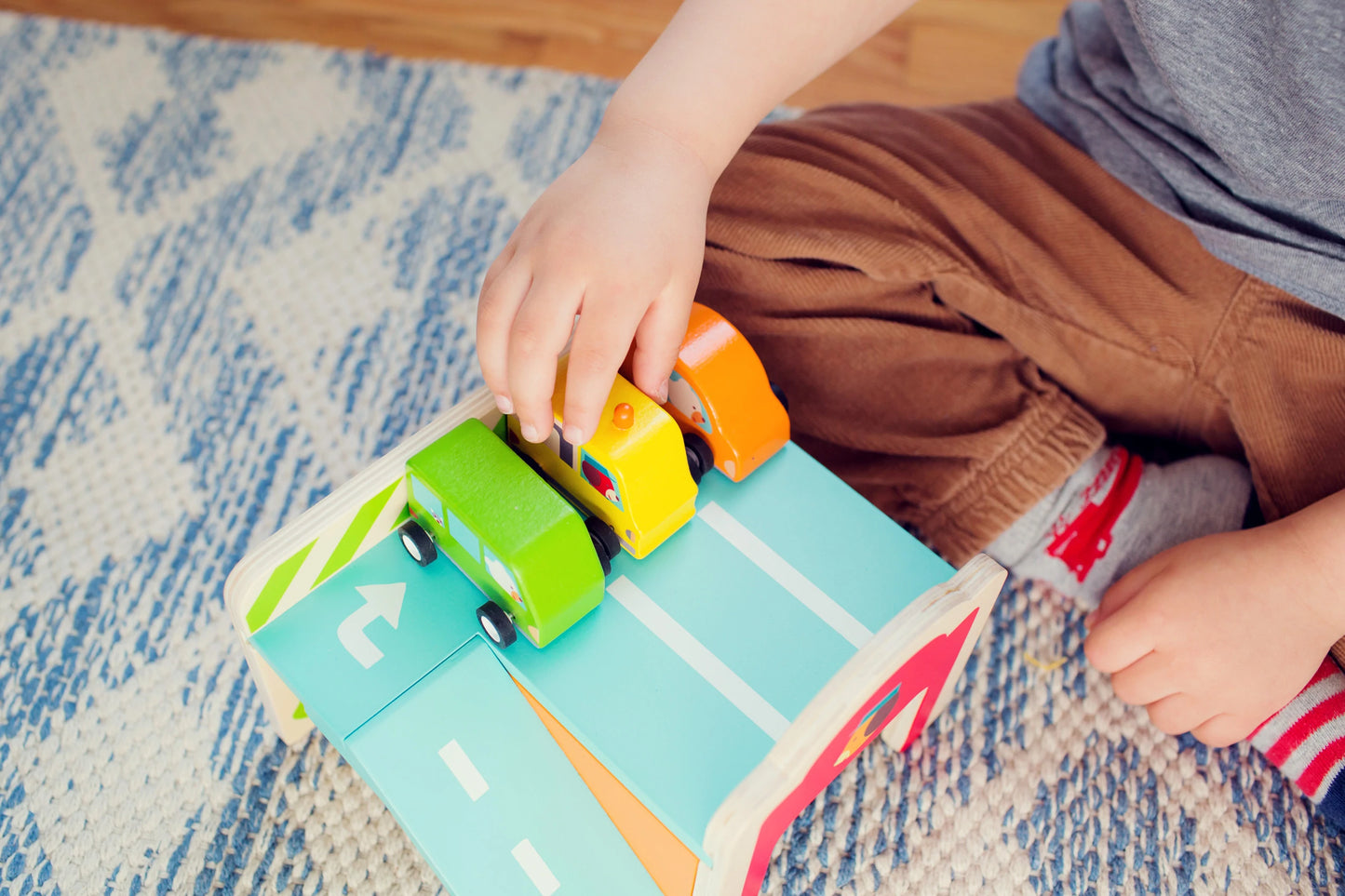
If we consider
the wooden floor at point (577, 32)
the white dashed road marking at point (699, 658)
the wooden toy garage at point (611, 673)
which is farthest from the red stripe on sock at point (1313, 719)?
the wooden floor at point (577, 32)

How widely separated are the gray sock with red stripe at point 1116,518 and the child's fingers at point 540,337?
34 cm

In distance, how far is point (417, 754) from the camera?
50 centimetres

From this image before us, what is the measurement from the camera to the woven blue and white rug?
61cm

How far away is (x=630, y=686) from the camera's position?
504mm

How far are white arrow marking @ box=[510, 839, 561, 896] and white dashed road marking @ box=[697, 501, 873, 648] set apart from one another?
18cm

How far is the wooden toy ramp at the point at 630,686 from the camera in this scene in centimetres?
48

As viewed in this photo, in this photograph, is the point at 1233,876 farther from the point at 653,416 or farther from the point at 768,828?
the point at 653,416

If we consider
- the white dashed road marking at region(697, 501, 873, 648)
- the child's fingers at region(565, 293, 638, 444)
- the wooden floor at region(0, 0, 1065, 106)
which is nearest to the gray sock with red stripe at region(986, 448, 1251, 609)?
the white dashed road marking at region(697, 501, 873, 648)

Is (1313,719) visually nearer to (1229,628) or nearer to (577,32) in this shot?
(1229,628)

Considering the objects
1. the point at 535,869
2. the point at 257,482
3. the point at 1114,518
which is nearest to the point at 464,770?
the point at 535,869

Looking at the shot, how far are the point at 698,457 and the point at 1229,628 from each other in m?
0.31

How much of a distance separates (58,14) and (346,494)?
0.79m

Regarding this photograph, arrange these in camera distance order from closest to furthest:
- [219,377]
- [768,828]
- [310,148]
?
1. [768,828]
2. [219,377]
3. [310,148]

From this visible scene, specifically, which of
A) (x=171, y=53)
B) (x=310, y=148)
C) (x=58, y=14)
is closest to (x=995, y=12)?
(x=310, y=148)
